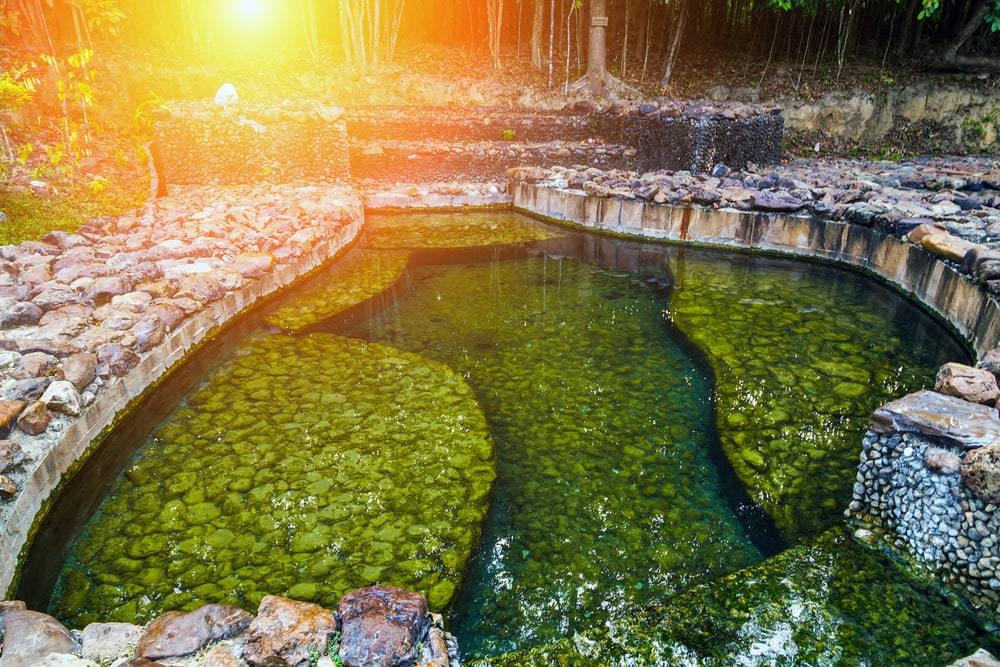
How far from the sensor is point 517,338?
6.35 metres

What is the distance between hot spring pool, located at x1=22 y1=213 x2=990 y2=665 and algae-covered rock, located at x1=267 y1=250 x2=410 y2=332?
0.22 ft

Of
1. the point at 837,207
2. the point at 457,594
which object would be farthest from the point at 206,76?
the point at 457,594

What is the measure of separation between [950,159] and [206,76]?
19.1 m

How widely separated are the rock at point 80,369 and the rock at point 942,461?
5.53m

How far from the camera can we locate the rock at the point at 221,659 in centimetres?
238

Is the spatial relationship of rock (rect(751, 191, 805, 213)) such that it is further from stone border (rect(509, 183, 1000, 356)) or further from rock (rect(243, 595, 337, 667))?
rock (rect(243, 595, 337, 667))

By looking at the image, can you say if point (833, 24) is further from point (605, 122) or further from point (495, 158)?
point (495, 158)

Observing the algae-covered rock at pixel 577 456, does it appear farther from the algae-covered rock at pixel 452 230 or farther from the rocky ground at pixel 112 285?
the algae-covered rock at pixel 452 230

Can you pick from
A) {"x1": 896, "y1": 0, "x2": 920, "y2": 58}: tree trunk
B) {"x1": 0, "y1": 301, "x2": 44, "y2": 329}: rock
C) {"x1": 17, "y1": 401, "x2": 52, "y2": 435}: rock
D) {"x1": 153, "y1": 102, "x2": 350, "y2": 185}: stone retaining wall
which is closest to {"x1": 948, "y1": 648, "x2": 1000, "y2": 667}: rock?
{"x1": 17, "y1": 401, "x2": 52, "y2": 435}: rock

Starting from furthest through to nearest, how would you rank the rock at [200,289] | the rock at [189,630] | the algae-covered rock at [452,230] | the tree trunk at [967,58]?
the tree trunk at [967,58]
the algae-covered rock at [452,230]
the rock at [200,289]
the rock at [189,630]

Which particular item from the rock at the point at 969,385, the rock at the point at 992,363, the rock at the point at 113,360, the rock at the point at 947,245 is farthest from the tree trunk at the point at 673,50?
the rock at the point at 113,360

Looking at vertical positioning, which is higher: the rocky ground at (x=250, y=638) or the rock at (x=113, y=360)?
the rock at (x=113, y=360)

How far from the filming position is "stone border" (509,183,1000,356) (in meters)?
6.00

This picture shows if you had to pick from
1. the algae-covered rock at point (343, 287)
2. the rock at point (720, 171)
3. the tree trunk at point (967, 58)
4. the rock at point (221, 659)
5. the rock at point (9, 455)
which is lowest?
the algae-covered rock at point (343, 287)
